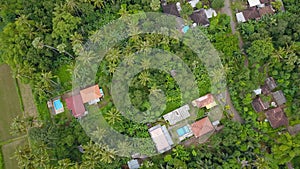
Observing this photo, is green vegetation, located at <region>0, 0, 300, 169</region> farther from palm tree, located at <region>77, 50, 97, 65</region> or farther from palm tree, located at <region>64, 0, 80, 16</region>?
palm tree, located at <region>77, 50, 97, 65</region>

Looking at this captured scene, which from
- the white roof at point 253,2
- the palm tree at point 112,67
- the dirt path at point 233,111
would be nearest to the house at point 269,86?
the dirt path at point 233,111

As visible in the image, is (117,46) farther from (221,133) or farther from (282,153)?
(282,153)

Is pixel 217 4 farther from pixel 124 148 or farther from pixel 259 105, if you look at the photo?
pixel 124 148

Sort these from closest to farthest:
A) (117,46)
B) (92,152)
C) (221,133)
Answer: (92,152), (221,133), (117,46)

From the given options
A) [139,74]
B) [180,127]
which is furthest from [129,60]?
[180,127]

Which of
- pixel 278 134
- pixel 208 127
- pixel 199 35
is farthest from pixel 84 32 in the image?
pixel 278 134

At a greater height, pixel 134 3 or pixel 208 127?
pixel 134 3
